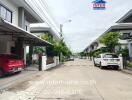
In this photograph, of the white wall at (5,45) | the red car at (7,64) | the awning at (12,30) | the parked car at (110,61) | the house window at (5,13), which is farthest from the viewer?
the parked car at (110,61)

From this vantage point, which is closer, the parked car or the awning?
the awning

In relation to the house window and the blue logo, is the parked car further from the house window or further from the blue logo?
the house window

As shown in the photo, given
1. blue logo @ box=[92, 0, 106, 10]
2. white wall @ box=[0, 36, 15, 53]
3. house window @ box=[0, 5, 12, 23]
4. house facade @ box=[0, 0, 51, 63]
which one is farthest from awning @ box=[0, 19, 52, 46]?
blue logo @ box=[92, 0, 106, 10]

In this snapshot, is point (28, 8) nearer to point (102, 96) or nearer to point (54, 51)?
point (54, 51)

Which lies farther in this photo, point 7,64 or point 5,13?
point 5,13

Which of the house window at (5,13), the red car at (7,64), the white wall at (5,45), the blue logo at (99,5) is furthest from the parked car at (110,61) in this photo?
the red car at (7,64)

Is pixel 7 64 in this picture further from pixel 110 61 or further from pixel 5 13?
pixel 110 61

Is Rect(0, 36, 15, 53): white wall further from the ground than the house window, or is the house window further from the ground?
the house window

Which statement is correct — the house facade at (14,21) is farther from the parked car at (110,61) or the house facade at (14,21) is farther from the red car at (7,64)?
the parked car at (110,61)

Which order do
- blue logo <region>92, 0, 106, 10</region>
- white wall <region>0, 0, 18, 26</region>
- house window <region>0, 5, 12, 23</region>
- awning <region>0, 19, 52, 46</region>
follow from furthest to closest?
white wall <region>0, 0, 18, 26</region> < house window <region>0, 5, 12, 23</region> < blue logo <region>92, 0, 106, 10</region> < awning <region>0, 19, 52, 46</region>

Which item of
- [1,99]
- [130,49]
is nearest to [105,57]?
[130,49]

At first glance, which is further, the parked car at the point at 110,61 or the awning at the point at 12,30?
the parked car at the point at 110,61

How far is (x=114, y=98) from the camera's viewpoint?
313 inches

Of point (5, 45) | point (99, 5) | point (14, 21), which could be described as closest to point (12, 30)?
point (5, 45)
